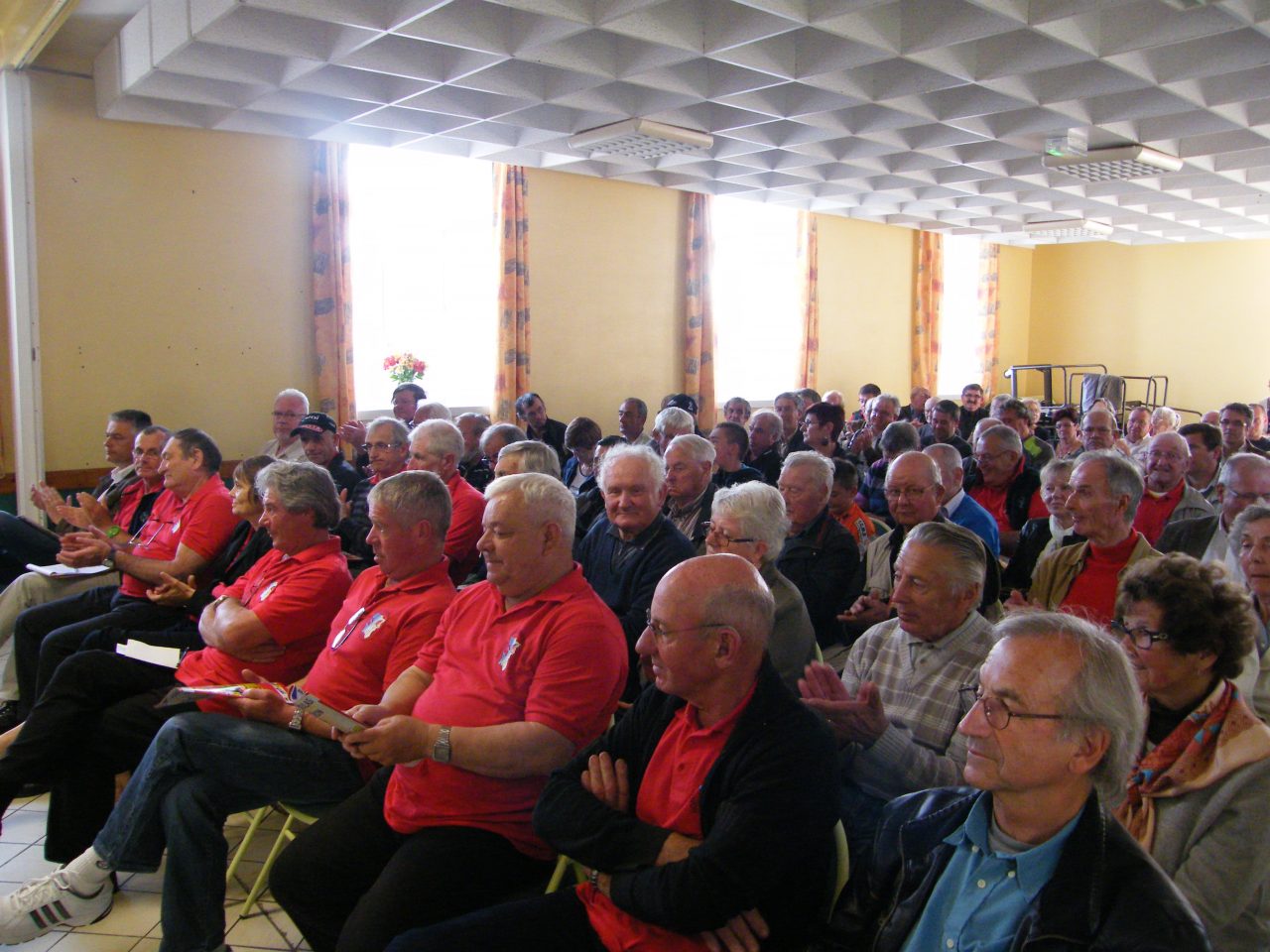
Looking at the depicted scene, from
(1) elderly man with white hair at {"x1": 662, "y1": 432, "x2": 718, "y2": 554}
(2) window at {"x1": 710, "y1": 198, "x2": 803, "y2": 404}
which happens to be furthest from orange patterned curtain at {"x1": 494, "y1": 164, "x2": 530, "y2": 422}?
(1) elderly man with white hair at {"x1": 662, "y1": 432, "x2": 718, "y2": 554}

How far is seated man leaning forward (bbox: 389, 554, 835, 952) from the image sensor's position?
1.55 metres

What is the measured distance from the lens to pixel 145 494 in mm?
4465

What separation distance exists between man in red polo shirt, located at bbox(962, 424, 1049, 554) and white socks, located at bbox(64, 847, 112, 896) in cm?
372

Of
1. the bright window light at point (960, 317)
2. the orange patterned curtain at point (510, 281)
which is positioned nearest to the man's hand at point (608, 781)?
the orange patterned curtain at point (510, 281)

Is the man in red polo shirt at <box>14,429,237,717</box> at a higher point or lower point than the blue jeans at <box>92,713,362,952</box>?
higher

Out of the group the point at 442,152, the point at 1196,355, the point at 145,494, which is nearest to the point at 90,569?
the point at 145,494

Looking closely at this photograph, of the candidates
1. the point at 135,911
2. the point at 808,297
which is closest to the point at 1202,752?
the point at 135,911

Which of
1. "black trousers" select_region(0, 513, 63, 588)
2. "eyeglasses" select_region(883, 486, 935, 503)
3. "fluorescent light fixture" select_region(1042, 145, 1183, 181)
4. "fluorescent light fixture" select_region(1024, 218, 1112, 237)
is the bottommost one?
"black trousers" select_region(0, 513, 63, 588)

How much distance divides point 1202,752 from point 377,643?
1.86 m

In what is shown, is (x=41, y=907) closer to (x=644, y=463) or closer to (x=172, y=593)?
(x=172, y=593)

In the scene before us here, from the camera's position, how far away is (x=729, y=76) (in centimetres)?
554

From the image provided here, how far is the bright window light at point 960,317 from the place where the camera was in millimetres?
13617

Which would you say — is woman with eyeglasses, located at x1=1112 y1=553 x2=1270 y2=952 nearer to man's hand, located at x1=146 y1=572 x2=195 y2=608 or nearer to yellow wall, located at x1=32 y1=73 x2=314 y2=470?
man's hand, located at x1=146 y1=572 x2=195 y2=608

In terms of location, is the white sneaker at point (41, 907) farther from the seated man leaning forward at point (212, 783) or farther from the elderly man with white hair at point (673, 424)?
the elderly man with white hair at point (673, 424)
